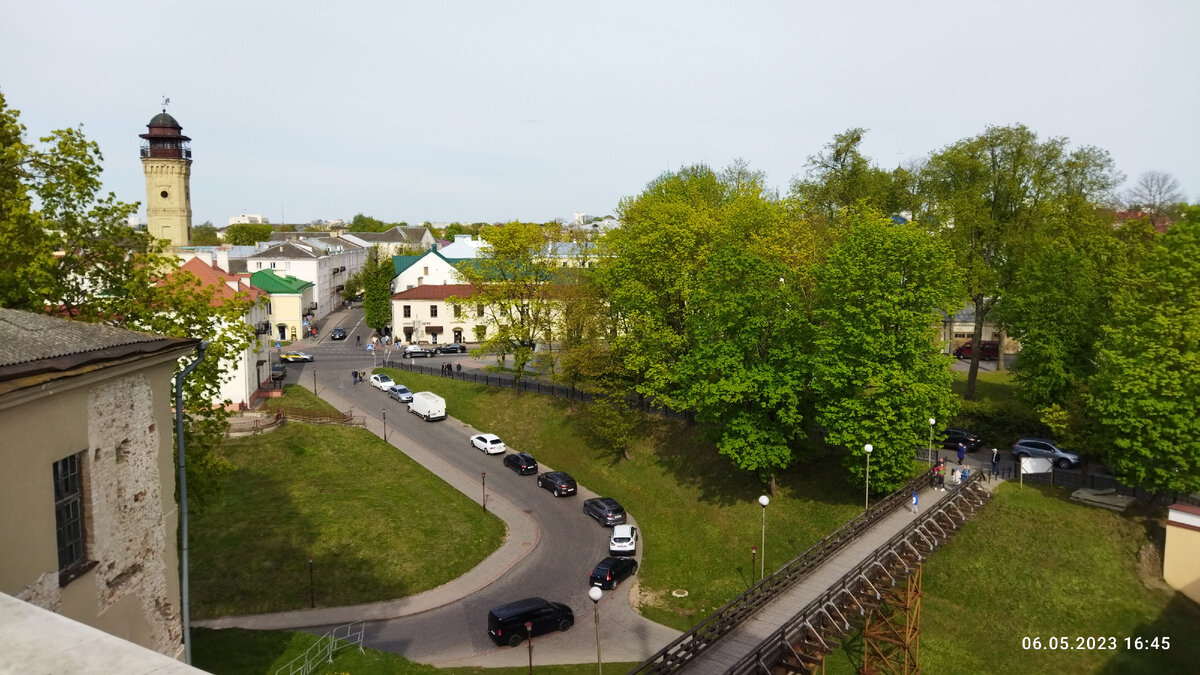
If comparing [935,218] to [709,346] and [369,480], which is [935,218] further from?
[369,480]

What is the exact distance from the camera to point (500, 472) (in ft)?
141

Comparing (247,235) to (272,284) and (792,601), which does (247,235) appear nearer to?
(272,284)

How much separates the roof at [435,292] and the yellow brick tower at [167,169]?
20.5 meters

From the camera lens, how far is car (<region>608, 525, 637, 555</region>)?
3272 cm

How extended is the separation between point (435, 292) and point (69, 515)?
65.4 m

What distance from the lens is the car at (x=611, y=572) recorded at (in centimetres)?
2984

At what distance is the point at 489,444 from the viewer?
1796 inches

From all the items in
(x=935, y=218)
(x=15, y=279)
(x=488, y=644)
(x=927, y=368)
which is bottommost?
(x=488, y=644)

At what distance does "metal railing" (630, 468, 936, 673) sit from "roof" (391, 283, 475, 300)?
52647mm

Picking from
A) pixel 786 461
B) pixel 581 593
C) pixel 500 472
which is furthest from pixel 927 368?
pixel 500 472

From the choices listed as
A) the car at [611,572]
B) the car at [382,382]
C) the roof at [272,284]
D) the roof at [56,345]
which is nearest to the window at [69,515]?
the roof at [56,345]

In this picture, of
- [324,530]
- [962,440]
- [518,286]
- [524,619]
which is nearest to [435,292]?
[518,286]

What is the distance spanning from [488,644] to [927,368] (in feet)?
63.8

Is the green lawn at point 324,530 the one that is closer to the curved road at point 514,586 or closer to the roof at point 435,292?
the curved road at point 514,586
